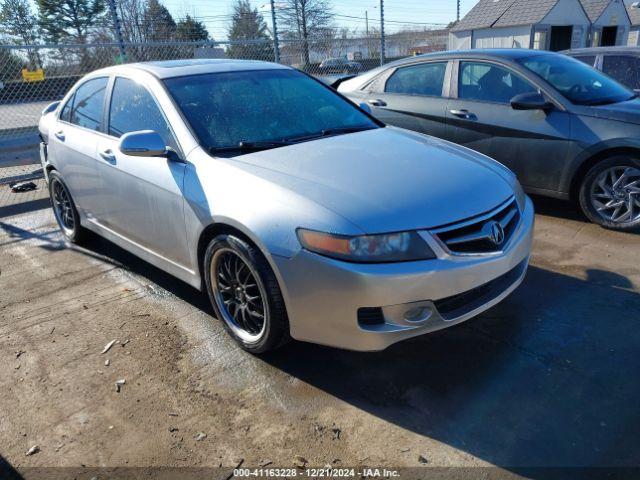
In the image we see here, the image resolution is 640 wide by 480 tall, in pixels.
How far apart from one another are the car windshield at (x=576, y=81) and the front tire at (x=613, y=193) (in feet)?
2.21

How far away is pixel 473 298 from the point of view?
108 inches

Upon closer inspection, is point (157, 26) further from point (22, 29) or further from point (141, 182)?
point (141, 182)

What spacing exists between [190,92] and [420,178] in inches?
65.7

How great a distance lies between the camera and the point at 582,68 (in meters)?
5.39

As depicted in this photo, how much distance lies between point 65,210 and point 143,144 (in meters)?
2.37

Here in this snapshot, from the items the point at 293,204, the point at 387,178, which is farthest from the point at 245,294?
the point at 387,178

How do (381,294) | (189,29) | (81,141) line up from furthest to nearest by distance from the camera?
(189,29) < (81,141) < (381,294)

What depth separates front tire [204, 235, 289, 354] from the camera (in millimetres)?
2732

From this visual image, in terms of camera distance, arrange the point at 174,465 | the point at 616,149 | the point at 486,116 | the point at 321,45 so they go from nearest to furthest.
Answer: the point at 174,465, the point at 616,149, the point at 486,116, the point at 321,45

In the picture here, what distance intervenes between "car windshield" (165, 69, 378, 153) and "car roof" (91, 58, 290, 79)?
73mm

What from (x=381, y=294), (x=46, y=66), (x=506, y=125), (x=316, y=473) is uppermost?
(x=46, y=66)

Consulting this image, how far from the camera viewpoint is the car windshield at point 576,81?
4.92m

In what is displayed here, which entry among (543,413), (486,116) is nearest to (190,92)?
(543,413)

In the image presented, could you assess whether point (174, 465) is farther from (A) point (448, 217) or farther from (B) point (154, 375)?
(A) point (448, 217)
